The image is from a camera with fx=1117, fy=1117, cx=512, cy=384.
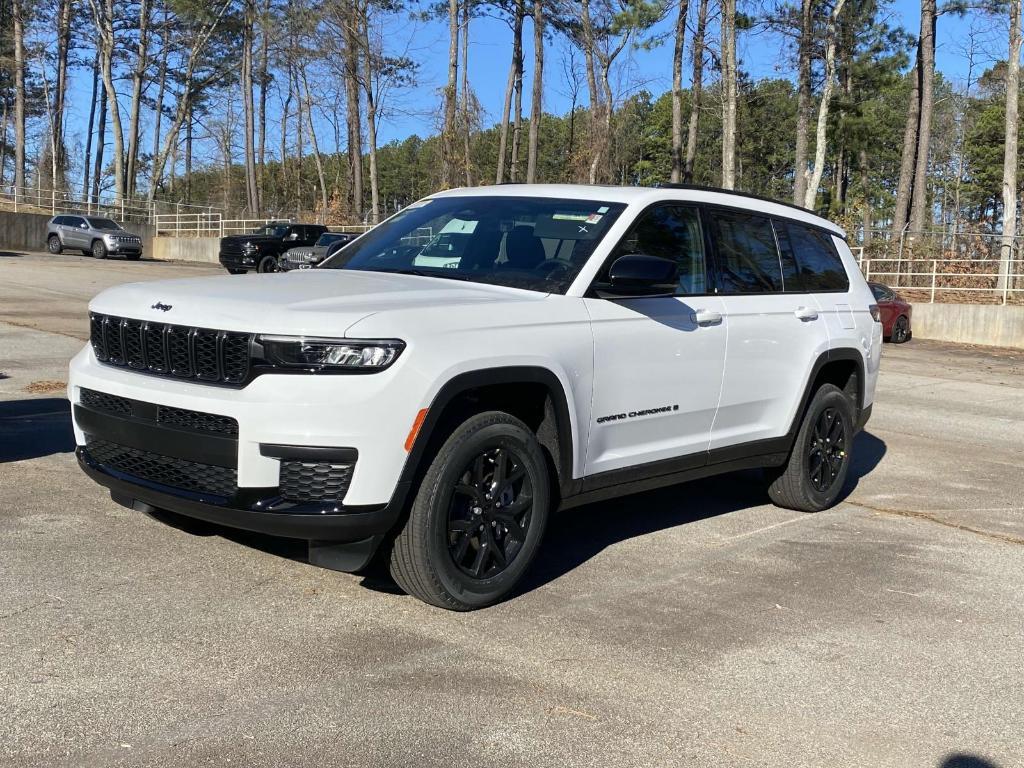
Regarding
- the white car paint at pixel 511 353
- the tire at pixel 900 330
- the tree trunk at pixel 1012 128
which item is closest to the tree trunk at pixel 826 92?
the tree trunk at pixel 1012 128

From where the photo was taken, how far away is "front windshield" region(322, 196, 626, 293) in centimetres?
532

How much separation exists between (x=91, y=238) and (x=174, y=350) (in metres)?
40.3

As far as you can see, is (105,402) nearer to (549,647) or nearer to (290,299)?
(290,299)

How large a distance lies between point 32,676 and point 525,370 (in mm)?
2192

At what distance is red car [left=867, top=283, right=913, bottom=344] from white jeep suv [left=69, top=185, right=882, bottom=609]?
1733 centimetres

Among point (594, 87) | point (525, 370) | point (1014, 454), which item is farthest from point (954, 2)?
point (525, 370)

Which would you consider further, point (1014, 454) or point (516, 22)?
point (516, 22)

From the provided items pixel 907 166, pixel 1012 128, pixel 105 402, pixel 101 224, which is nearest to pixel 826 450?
pixel 105 402

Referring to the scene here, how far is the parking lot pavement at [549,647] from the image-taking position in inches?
139

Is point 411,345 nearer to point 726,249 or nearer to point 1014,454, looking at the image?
point 726,249

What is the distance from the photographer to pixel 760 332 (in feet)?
20.4

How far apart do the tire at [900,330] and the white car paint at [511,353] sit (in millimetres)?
17657

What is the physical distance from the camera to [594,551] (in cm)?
579

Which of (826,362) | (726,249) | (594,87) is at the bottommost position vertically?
(826,362)
